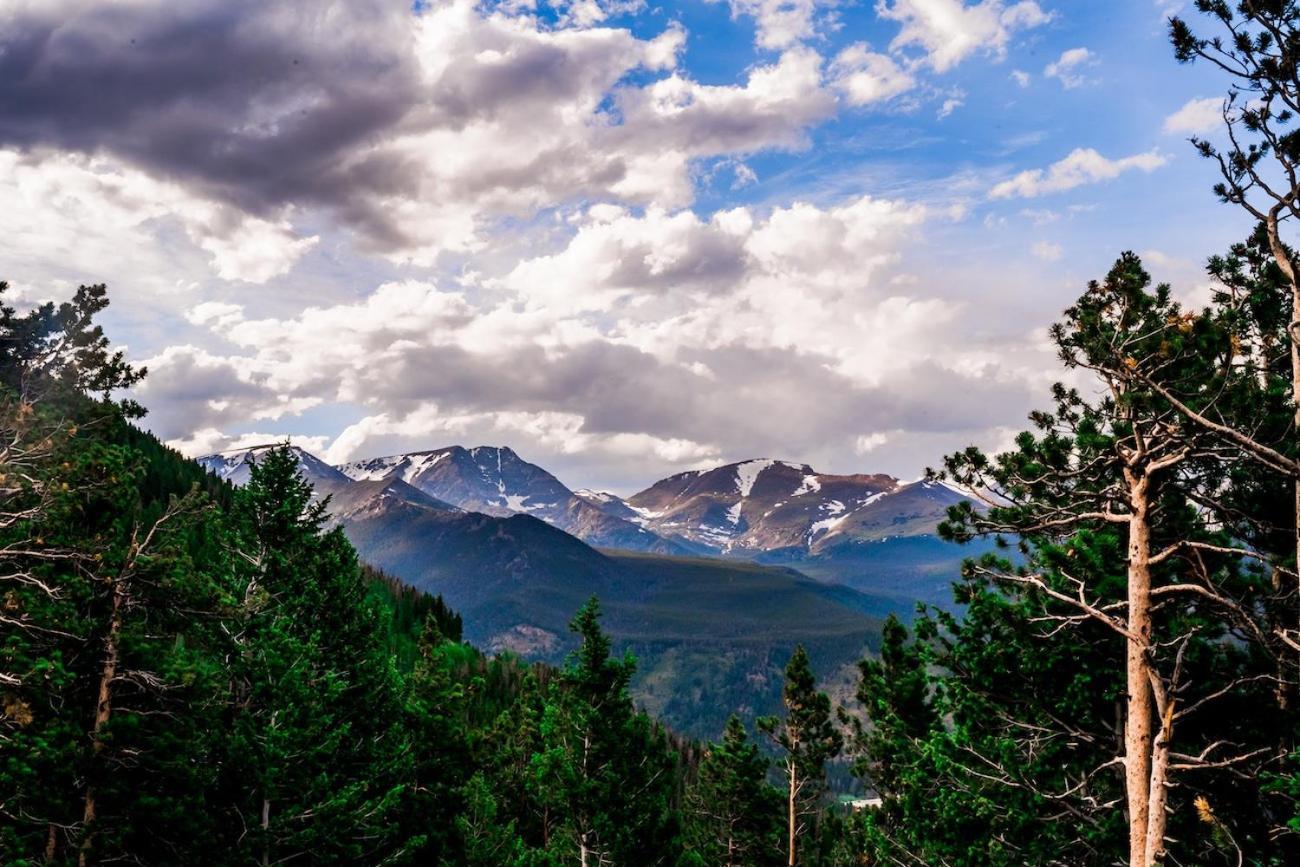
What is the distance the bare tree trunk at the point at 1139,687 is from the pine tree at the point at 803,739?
89.5ft

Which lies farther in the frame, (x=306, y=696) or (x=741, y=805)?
(x=741, y=805)

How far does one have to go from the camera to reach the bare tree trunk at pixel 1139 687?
36.6ft

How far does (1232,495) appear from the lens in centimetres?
1452

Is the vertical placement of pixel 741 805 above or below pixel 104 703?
below

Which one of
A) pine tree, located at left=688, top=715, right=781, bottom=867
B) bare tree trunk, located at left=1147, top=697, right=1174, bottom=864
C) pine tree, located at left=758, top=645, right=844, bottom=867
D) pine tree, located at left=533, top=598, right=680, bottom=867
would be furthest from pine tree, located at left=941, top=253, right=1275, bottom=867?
pine tree, located at left=688, top=715, right=781, bottom=867

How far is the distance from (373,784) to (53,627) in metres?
11.2

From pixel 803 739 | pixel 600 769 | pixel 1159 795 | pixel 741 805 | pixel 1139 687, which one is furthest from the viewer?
pixel 741 805

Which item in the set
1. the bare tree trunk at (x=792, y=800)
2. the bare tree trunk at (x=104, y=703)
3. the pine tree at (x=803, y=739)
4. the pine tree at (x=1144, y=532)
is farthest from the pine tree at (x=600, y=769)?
the pine tree at (x=1144, y=532)

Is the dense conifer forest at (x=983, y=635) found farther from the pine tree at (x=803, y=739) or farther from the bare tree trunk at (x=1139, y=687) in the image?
the pine tree at (x=803, y=739)

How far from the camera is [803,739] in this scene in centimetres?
3884

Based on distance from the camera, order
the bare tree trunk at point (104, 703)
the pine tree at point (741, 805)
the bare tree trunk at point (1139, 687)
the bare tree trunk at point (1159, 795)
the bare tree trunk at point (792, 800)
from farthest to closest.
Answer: the pine tree at point (741, 805)
the bare tree trunk at point (792, 800)
the bare tree trunk at point (104, 703)
the bare tree trunk at point (1139, 687)
the bare tree trunk at point (1159, 795)

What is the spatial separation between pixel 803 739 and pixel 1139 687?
2951 cm

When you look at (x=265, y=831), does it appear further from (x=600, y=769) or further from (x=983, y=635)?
(x=983, y=635)

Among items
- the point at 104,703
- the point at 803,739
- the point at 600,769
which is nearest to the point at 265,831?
the point at 104,703
